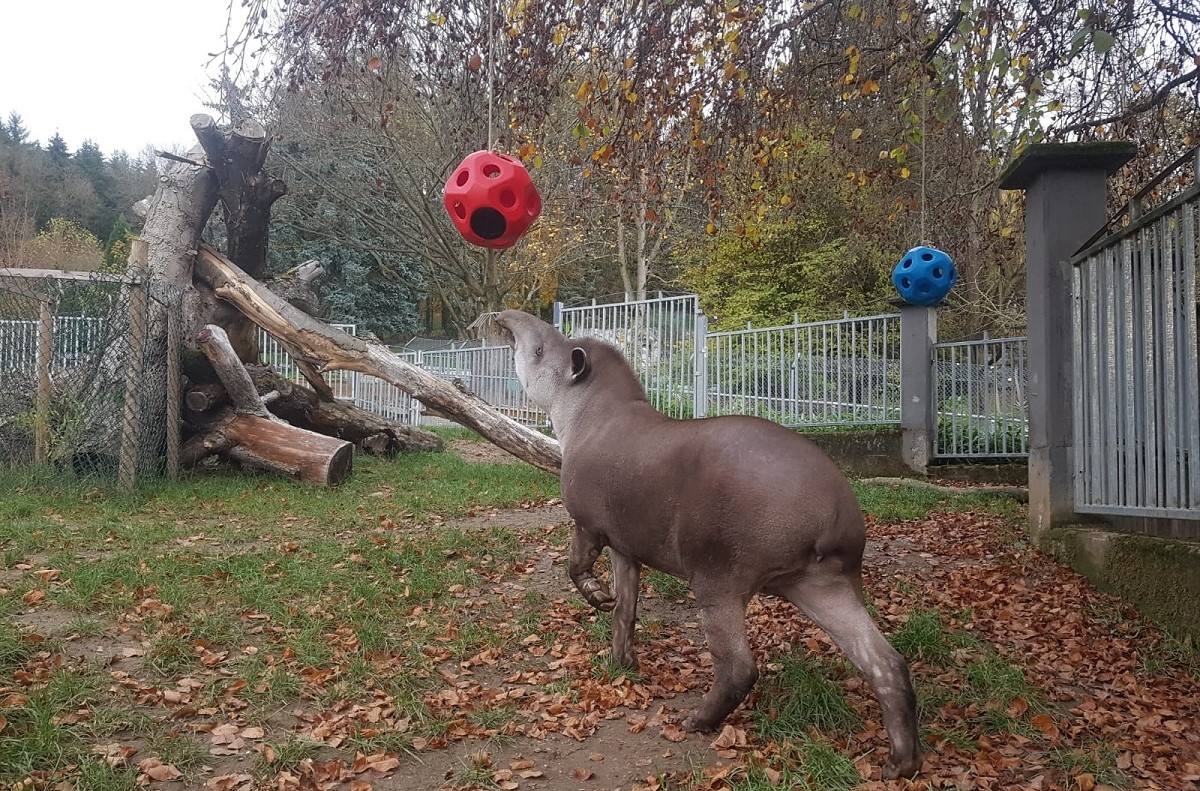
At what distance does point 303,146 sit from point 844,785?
25507mm

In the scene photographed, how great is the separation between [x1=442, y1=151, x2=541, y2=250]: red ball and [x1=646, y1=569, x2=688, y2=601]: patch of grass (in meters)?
2.49

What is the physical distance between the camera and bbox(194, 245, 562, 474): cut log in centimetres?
919

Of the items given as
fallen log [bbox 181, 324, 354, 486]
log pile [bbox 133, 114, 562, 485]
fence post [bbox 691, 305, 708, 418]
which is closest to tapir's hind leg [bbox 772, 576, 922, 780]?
log pile [bbox 133, 114, 562, 485]

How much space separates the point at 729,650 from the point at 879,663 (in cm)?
56

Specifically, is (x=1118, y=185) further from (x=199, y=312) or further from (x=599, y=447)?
(x=199, y=312)

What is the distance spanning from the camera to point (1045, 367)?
6047mm

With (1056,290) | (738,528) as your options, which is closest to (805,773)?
(738,528)

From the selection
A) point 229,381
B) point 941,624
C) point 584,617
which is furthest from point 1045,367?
point 229,381

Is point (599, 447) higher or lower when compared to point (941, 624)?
higher

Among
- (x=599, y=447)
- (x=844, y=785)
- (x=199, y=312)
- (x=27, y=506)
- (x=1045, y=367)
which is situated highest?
(x=199, y=312)

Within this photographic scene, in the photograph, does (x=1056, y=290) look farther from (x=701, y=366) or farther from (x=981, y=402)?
(x=701, y=366)

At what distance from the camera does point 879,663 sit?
3.09m

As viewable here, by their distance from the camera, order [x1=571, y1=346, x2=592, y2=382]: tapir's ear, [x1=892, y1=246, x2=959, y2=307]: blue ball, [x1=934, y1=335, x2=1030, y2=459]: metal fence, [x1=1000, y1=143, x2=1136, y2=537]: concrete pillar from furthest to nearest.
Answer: [x1=934, y1=335, x2=1030, y2=459]: metal fence, [x1=892, y1=246, x2=959, y2=307]: blue ball, [x1=1000, y1=143, x2=1136, y2=537]: concrete pillar, [x1=571, y1=346, x2=592, y2=382]: tapir's ear

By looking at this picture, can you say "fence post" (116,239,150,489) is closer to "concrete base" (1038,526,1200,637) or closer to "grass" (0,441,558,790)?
"grass" (0,441,558,790)
